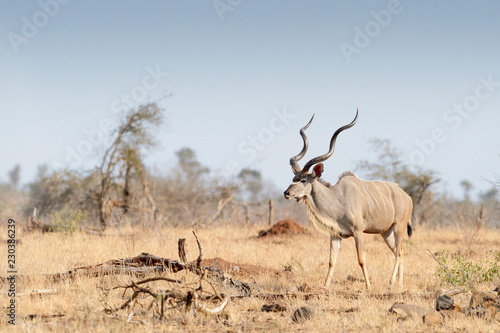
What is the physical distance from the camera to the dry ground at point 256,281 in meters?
5.61

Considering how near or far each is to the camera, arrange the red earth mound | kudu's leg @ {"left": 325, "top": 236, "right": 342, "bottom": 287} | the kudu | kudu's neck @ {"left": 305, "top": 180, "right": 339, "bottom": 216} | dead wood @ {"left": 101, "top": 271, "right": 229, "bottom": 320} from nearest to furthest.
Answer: dead wood @ {"left": 101, "top": 271, "right": 229, "bottom": 320}, kudu's leg @ {"left": 325, "top": 236, "right": 342, "bottom": 287}, the kudu, kudu's neck @ {"left": 305, "top": 180, "right": 339, "bottom": 216}, the red earth mound

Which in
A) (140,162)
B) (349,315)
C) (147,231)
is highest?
(140,162)

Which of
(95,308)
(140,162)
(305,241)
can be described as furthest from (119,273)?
(140,162)

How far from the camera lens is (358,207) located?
8.52 metres

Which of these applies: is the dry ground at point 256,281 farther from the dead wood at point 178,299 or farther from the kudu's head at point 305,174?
the kudu's head at point 305,174

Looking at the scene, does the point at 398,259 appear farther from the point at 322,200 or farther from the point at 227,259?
the point at 227,259

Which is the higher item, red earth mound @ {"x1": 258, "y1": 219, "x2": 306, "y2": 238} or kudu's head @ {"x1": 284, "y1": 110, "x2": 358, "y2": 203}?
kudu's head @ {"x1": 284, "y1": 110, "x2": 358, "y2": 203}

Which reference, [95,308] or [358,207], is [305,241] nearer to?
[358,207]

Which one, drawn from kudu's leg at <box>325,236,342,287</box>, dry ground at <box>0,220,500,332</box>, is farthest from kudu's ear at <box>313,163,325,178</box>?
dry ground at <box>0,220,500,332</box>

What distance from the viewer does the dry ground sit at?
561 centimetres

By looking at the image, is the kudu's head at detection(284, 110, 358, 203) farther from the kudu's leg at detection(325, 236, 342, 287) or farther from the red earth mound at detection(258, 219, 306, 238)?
the red earth mound at detection(258, 219, 306, 238)

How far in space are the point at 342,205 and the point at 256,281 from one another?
1.89m

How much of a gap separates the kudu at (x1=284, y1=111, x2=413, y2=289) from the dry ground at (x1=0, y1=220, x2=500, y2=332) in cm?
80

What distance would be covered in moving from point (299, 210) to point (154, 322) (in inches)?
908
